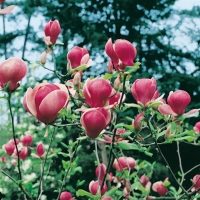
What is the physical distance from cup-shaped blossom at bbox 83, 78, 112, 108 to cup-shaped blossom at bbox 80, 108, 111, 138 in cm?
3

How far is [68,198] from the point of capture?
142 centimetres

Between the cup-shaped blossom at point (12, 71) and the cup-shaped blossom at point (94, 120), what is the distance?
175 millimetres

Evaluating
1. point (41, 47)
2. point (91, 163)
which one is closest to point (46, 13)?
point (41, 47)

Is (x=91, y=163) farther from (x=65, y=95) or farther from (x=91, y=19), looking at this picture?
(x=65, y=95)

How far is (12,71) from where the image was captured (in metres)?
0.81

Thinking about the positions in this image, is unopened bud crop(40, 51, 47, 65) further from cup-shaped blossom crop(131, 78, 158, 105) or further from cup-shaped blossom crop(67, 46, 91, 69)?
cup-shaped blossom crop(131, 78, 158, 105)

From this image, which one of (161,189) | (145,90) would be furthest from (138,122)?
(161,189)

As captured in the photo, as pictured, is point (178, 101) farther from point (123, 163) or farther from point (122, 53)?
point (123, 163)

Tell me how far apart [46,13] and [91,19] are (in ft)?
3.66

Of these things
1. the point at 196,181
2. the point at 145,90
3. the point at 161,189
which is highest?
the point at 145,90

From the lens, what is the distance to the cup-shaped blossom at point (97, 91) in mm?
796

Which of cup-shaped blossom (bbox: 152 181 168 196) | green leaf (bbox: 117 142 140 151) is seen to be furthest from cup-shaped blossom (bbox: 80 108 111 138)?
cup-shaped blossom (bbox: 152 181 168 196)

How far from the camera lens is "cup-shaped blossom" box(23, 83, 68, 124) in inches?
29.0

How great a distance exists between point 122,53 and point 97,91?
6.2 inches
